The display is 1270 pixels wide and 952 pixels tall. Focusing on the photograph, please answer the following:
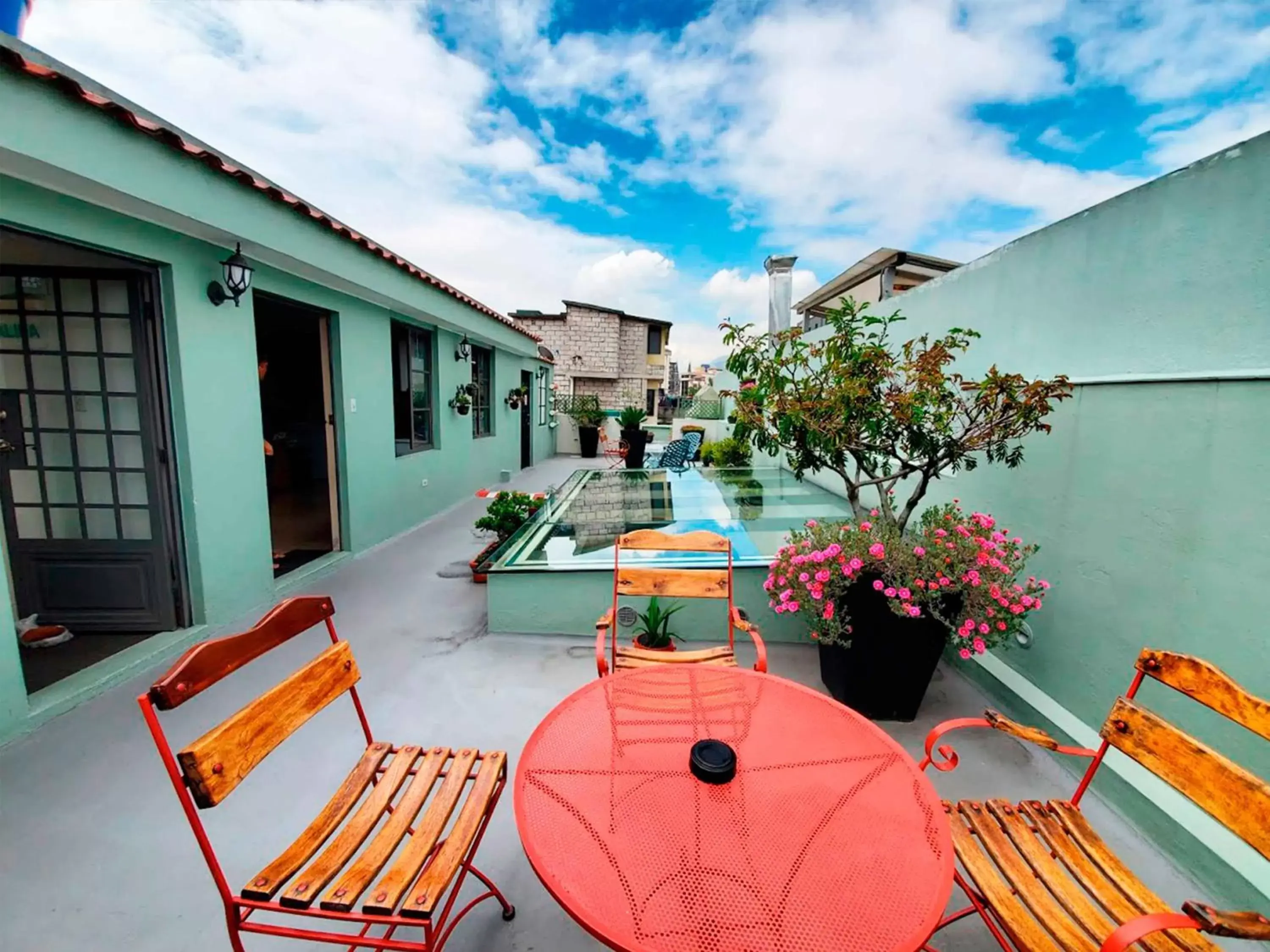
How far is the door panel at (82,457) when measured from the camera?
109 inches

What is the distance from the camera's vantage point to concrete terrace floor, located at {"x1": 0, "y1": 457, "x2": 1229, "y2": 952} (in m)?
1.43

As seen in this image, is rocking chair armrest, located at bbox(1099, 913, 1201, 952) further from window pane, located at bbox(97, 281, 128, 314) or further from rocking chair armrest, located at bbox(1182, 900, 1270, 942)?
window pane, located at bbox(97, 281, 128, 314)

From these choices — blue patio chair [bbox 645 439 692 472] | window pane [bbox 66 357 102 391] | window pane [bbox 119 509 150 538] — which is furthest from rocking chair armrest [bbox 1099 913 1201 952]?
blue patio chair [bbox 645 439 692 472]

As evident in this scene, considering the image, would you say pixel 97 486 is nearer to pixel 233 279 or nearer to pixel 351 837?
pixel 233 279

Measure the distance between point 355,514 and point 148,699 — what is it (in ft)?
13.1

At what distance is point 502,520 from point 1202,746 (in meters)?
3.86

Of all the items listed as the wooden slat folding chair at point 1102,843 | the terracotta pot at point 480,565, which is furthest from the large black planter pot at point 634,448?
the wooden slat folding chair at point 1102,843

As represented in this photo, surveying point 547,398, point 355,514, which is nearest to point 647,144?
point 547,398

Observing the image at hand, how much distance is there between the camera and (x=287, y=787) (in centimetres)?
193

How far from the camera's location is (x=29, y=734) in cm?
216

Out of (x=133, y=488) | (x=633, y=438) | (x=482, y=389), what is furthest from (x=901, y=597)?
(x=633, y=438)

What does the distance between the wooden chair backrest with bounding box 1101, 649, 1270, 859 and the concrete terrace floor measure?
707 millimetres

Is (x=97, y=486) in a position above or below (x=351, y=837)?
above

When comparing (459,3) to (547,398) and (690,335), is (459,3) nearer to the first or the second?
(547,398)
